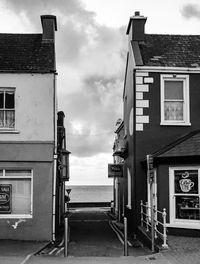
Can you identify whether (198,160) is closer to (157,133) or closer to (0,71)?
(157,133)

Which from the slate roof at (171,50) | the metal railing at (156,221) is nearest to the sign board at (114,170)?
the metal railing at (156,221)

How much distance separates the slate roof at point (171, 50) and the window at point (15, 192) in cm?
696

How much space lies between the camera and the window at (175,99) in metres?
20.1

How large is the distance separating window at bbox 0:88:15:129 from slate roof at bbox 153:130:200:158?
584 centimetres

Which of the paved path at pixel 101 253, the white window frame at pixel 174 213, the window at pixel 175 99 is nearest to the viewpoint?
the paved path at pixel 101 253

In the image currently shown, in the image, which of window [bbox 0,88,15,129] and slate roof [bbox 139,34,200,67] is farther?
slate roof [bbox 139,34,200,67]

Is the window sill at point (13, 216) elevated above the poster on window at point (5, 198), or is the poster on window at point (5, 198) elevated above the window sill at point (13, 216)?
the poster on window at point (5, 198)

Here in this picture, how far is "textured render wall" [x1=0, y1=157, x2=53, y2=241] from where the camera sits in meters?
18.2

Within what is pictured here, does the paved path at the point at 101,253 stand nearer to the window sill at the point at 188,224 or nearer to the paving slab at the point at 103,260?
the paving slab at the point at 103,260

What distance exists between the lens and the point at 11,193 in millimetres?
18781

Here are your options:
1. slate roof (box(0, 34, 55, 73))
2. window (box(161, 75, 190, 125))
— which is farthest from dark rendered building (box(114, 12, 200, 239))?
slate roof (box(0, 34, 55, 73))

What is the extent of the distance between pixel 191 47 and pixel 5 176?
10315 mm

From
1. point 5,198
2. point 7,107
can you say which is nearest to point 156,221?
point 5,198

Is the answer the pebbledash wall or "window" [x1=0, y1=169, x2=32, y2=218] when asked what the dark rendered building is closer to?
the pebbledash wall
